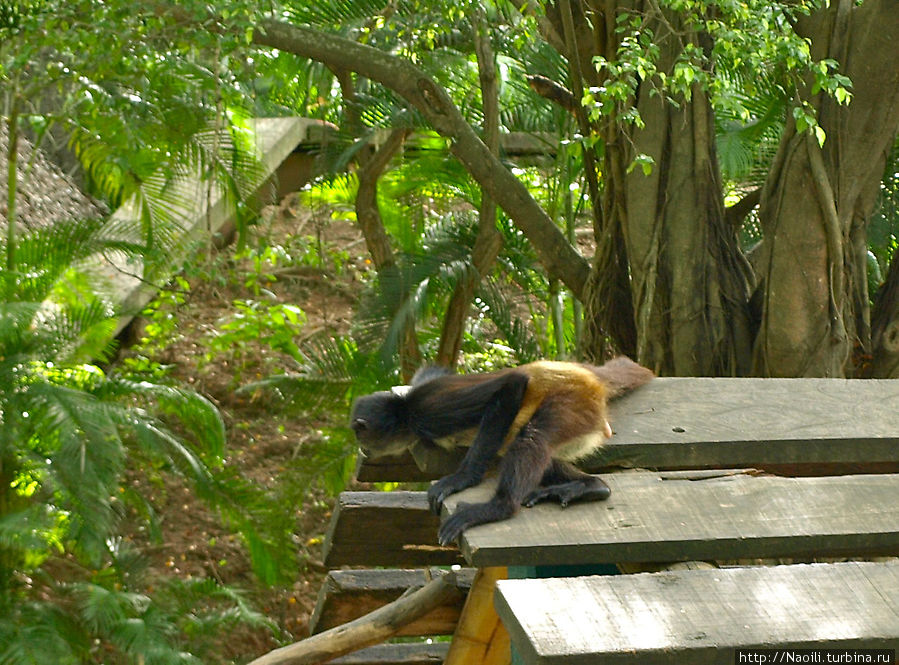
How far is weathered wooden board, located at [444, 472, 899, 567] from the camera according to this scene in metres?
2.33

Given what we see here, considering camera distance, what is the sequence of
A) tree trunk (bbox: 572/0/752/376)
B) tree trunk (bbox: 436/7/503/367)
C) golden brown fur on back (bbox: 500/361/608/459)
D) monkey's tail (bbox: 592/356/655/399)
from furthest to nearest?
1. tree trunk (bbox: 436/7/503/367)
2. tree trunk (bbox: 572/0/752/376)
3. monkey's tail (bbox: 592/356/655/399)
4. golden brown fur on back (bbox: 500/361/608/459)

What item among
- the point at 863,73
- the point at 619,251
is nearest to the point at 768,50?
the point at 863,73

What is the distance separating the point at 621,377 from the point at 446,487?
30.3 inches

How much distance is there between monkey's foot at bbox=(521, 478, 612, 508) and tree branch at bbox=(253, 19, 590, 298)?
334 cm

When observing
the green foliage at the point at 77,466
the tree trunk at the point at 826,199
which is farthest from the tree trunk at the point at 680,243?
the green foliage at the point at 77,466

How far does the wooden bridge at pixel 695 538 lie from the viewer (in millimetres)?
1897

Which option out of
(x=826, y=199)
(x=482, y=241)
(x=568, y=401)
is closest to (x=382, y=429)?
(x=568, y=401)

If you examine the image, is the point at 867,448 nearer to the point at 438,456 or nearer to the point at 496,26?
the point at 438,456

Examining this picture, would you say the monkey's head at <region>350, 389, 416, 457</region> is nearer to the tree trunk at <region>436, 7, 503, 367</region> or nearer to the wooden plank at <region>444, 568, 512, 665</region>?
the wooden plank at <region>444, 568, 512, 665</region>

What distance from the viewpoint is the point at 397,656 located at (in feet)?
15.8

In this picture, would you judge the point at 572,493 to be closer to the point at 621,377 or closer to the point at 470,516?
the point at 470,516

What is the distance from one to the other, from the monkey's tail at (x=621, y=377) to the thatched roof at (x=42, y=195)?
805 centimetres

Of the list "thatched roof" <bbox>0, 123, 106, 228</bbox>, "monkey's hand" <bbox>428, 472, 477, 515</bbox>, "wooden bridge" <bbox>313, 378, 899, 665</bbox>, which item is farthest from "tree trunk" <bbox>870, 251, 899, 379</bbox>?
"thatched roof" <bbox>0, 123, 106, 228</bbox>

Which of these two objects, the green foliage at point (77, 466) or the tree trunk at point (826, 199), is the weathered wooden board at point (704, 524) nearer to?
the tree trunk at point (826, 199)
